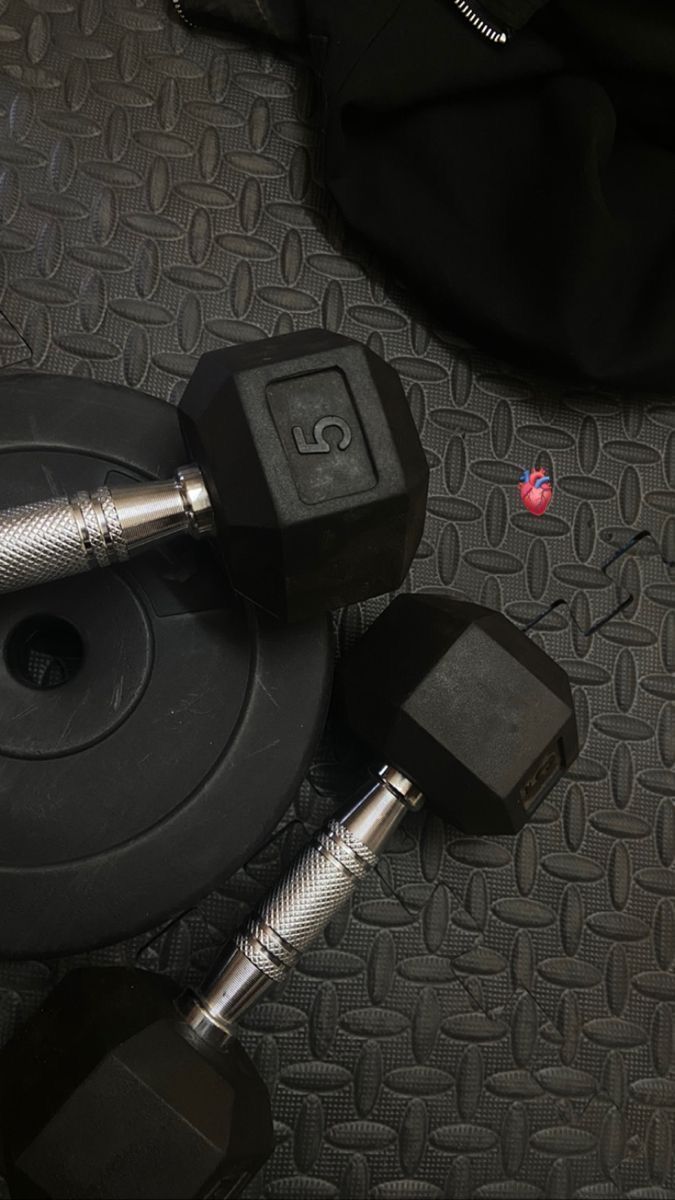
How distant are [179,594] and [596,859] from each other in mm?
442

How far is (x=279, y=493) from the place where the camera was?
1.93 ft

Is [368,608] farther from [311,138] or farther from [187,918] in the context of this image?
[311,138]

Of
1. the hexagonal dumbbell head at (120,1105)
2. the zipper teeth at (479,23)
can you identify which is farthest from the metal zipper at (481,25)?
the hexagonal dumbbell head at (120,1105)

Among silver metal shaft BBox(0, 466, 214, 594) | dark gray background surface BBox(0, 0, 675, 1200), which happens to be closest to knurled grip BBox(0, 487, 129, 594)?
silver metal shaft BBox(0, 466, 214, 594)

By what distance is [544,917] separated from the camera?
33.1 inches

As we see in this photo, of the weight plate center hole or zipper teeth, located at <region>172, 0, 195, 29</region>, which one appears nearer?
the weight plate center hole

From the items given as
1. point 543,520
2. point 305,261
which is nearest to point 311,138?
point 305,261

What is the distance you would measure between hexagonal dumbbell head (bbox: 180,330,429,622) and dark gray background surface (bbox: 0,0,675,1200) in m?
0.21

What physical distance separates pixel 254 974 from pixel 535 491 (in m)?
0.49

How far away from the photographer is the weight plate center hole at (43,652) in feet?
2.34

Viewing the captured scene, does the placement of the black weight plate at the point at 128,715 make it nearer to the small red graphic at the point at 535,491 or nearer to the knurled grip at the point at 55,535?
the knurled grip at the point at 55,535

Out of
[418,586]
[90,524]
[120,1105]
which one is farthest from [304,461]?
[120,1105]

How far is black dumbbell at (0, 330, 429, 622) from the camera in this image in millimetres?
595

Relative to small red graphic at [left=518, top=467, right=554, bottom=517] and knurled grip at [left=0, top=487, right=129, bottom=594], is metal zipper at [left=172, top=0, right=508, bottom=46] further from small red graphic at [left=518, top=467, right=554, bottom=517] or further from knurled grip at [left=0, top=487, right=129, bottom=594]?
knurled grip at [left=0, top=487, right=129, bottom=594]
